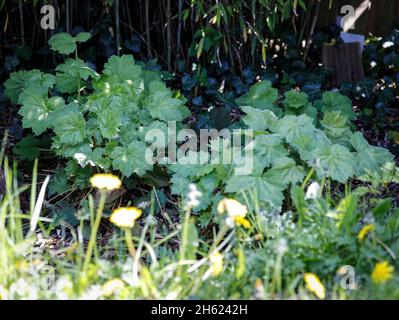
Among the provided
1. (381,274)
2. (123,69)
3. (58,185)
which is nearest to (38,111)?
(58,185)

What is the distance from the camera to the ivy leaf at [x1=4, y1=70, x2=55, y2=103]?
141 inches

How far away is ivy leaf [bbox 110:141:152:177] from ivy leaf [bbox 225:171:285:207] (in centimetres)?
51

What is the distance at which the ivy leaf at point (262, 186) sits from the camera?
9.36 ft

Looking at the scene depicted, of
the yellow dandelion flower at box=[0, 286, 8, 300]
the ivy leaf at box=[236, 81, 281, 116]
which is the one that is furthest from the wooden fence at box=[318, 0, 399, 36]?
the yellow dandelion flower at box=[0, 286, 8, 300]

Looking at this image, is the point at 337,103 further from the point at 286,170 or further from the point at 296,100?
the point at 286,170

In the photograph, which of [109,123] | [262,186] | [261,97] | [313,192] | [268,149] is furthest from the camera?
[261,97]

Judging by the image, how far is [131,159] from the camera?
3213 mm

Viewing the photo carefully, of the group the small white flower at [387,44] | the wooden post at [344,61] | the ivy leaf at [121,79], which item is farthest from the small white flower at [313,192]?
the small white flower at [387,44]

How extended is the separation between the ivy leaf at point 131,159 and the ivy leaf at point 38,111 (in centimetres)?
44

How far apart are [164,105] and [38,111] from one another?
2.14 feet

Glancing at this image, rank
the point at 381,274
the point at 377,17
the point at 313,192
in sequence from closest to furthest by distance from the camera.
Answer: the point at 381,274, the point at 313,192, the point at 377,17
